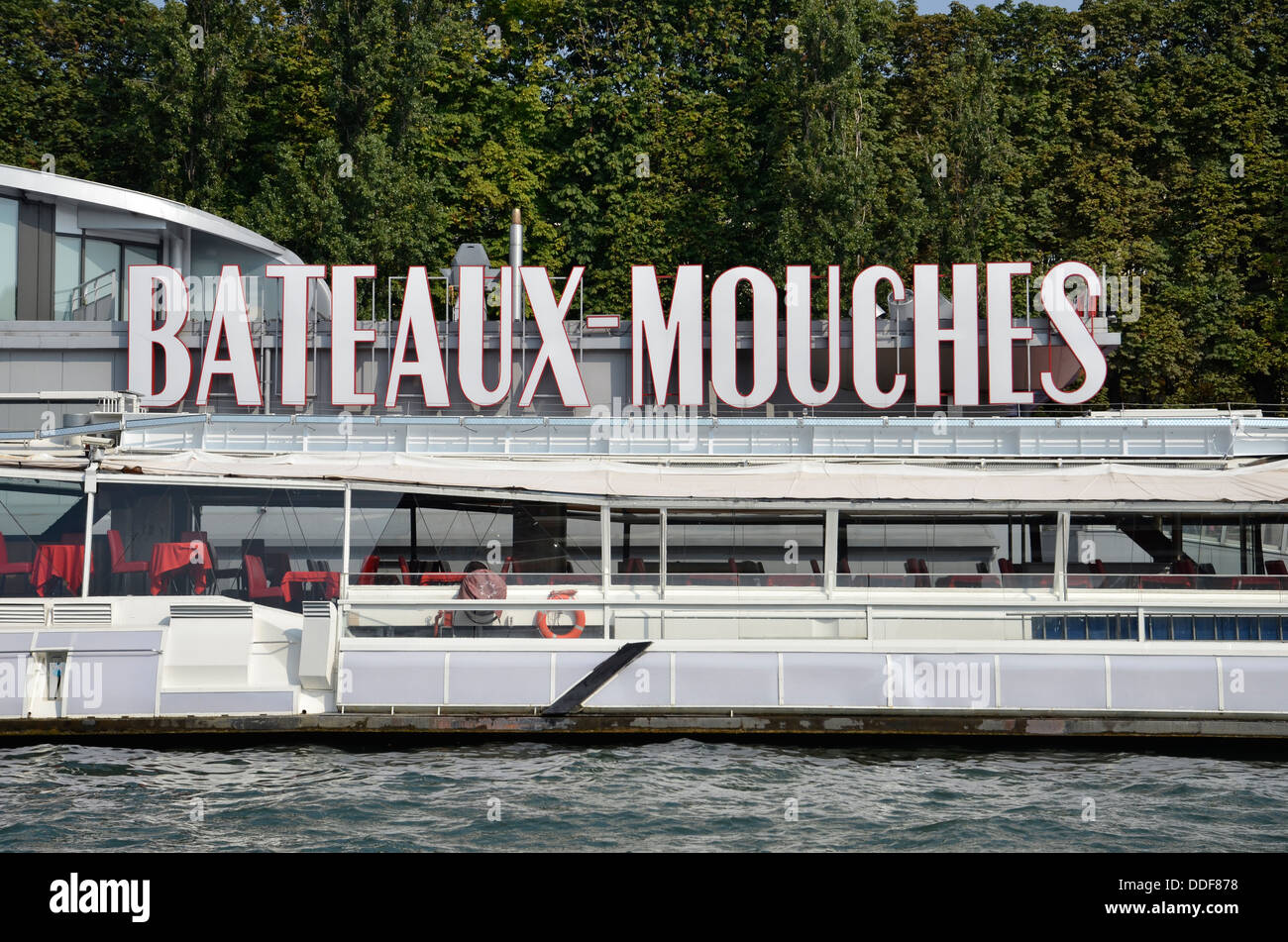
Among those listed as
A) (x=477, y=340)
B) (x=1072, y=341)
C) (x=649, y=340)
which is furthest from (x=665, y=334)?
(x=1072, y=341)

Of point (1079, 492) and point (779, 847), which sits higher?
point (1079, 492)

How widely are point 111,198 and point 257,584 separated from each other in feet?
61.3

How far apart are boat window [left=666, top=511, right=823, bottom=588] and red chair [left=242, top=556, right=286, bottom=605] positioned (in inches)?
225

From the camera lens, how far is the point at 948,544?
812 inches

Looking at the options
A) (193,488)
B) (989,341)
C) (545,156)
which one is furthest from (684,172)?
(193,488)

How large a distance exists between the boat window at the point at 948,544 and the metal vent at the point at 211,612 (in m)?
8.59

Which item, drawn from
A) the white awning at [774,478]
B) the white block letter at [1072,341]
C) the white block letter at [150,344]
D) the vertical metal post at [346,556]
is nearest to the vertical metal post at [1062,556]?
the white awning at [774,478]

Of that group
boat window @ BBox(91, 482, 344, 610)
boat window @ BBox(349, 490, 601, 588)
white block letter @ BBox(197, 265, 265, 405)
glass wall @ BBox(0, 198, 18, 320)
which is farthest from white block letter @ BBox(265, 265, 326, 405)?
boat window @ BBox(349, 490, 601, 588)

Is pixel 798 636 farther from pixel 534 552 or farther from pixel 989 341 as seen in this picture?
pixel 989 341

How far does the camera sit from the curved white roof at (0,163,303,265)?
109 feet

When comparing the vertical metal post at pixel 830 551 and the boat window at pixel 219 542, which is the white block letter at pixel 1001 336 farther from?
Answer: the boat window at pixel 219 542

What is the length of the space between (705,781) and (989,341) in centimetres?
1907

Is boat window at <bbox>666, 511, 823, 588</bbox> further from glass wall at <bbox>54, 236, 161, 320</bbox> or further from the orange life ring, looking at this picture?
glass wall at <bbox>54, 236, 161, 320</bbox>

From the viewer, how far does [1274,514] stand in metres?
19.6
